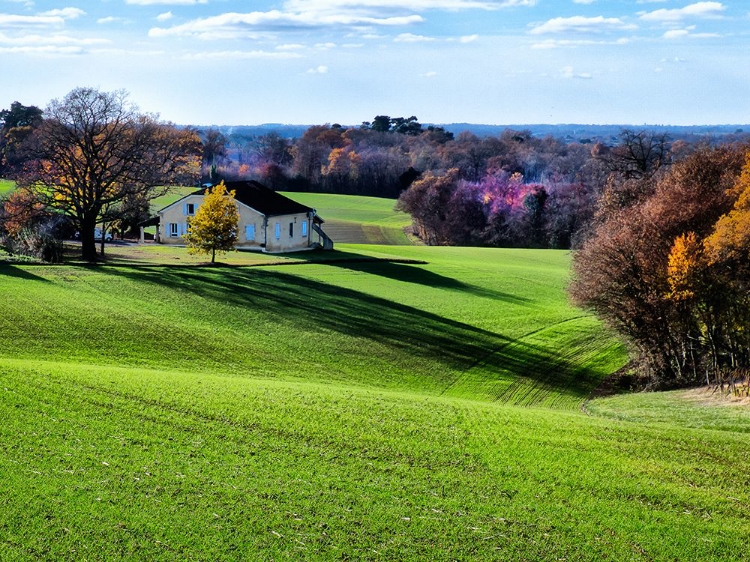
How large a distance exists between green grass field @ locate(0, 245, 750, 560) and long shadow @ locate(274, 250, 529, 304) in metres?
16.1

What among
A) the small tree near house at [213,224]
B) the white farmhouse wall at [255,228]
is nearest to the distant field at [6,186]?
the white farmhouse wall at [255,228]

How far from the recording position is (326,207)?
11550 cm

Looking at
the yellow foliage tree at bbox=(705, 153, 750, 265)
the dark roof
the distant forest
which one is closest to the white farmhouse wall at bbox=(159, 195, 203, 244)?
the dark roof

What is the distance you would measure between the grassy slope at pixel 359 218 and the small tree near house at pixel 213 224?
118ft

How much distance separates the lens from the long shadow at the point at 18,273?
41281 mm

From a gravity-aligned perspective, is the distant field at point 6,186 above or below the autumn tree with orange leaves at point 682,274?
above

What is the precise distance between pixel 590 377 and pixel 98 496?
25254 mm

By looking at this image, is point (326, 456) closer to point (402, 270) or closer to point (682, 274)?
point (682, 274)

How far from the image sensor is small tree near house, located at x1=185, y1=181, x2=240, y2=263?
1962 inches

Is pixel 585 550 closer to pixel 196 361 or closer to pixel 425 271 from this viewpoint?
pixel 196 361

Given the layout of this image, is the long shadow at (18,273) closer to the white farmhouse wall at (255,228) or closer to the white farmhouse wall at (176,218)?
the white farmhouse wall at (255,228)

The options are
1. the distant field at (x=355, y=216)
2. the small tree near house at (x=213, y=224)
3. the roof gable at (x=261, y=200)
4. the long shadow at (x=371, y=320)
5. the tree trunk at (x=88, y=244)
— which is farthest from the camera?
the distant field at (x=355, y=216)

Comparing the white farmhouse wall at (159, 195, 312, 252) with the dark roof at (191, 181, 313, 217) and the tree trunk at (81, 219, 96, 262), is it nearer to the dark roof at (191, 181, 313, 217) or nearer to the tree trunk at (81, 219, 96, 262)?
the dark roof at (191, 181, 313, 217)

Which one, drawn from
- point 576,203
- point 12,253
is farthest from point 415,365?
point 576,203
